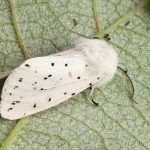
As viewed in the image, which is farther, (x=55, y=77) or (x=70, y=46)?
(x=70, y=46)

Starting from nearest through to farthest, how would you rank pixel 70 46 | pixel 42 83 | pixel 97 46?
pixel 42 83 → pixel 97 46 → pixel 70 46

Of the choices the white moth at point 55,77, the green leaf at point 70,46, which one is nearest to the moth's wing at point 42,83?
the white moth at point 55,77

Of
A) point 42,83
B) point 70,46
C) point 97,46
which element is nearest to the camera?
point 42,83

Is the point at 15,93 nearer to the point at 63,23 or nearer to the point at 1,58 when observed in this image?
the point at 1,58

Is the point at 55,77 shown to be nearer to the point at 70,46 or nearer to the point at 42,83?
the point at 42,83

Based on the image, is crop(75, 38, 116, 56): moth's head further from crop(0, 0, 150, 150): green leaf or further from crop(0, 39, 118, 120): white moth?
crop(0, 0, 150, 150): green leaf

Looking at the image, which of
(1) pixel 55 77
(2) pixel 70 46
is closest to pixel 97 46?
(2) pixel 70 46
